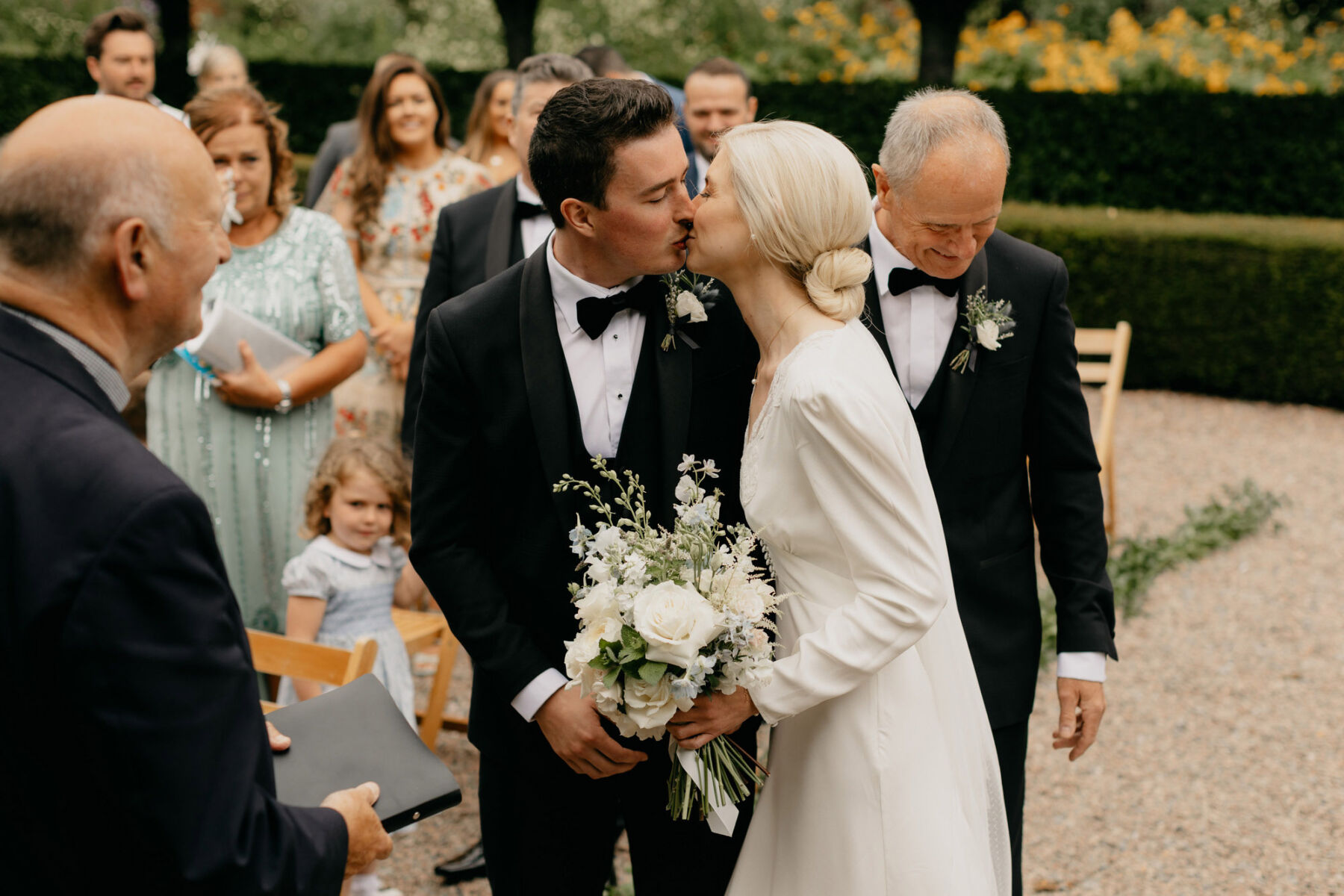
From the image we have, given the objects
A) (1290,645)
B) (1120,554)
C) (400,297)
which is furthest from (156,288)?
(1120,554)

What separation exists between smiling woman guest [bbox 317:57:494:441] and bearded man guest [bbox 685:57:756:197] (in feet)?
3.50

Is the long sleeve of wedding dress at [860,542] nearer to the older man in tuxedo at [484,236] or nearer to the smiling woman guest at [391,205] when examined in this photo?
the older man in tuxedo at [484,236]

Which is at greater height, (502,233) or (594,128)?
(594,128)

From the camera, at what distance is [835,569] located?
85.5 inches

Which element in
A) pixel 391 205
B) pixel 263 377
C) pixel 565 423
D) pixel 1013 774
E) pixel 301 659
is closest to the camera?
pixel 565 423

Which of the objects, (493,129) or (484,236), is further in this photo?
(493,129)

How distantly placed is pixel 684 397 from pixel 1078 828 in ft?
A: 9.28

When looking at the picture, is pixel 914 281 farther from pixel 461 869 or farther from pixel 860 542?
pixel 461 869

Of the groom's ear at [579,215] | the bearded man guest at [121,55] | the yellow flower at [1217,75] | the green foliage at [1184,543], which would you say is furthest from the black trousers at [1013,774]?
the yellow flower at [1217,75]

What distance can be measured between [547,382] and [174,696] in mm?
1149

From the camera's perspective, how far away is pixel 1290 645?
19.2 feet

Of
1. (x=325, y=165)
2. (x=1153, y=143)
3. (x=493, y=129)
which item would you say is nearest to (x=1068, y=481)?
(x=493, y=129)

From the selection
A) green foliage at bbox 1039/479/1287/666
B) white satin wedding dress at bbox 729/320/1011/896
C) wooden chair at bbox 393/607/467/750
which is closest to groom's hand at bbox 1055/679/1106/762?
white satin wedding dress at bbox 729/320/1011/896

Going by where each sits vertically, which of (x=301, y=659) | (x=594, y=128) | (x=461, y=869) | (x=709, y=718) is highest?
(x=594, y=128)
